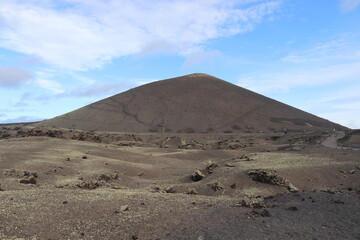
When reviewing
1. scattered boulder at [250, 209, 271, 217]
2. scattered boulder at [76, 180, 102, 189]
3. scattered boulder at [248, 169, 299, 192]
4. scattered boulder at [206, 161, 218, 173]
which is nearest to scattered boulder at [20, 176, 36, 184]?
scattered boulder at [76, 180, 102, 189]

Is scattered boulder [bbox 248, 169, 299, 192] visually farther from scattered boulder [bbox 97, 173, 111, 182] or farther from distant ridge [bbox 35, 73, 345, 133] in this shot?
distant ridge [bbox 35, 73, 345, 133]

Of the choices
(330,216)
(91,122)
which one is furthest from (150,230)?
(91,122)

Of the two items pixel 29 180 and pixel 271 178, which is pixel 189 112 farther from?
pixel 29 180

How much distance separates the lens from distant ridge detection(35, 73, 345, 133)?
180 ft

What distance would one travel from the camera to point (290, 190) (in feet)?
36.1

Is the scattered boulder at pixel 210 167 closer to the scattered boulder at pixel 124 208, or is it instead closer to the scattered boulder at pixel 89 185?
the scattered boulder at pixel 89 185

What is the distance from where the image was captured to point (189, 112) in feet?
198

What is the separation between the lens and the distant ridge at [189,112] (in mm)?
54719

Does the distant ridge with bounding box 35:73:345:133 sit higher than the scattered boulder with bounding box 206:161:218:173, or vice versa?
the distant ridge with bounding box 35:73:345:133

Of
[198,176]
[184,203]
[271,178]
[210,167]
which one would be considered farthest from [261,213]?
[210,167]

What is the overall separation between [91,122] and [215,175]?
4857 centimetres

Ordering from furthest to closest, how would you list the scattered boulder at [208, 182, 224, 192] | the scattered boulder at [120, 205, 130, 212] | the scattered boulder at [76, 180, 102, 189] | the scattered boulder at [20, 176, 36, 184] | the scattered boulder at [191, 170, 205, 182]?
the scattered boulder at [191, 170, 205, 182] < the scattered boulder at [20, 176, 36, 184] < the scattered boulder at [208, 182, 224, 192] < the scattered boulder at [76, 180, 102, 189] < the scattered boulder at [120, 205, 130, 212]

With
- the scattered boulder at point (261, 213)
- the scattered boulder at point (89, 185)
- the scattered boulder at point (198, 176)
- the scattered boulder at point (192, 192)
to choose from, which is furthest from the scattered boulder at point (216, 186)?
the scattered boulder at point (261, 213)

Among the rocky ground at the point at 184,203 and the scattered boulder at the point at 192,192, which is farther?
the scattered boulder at the point at 192,192
